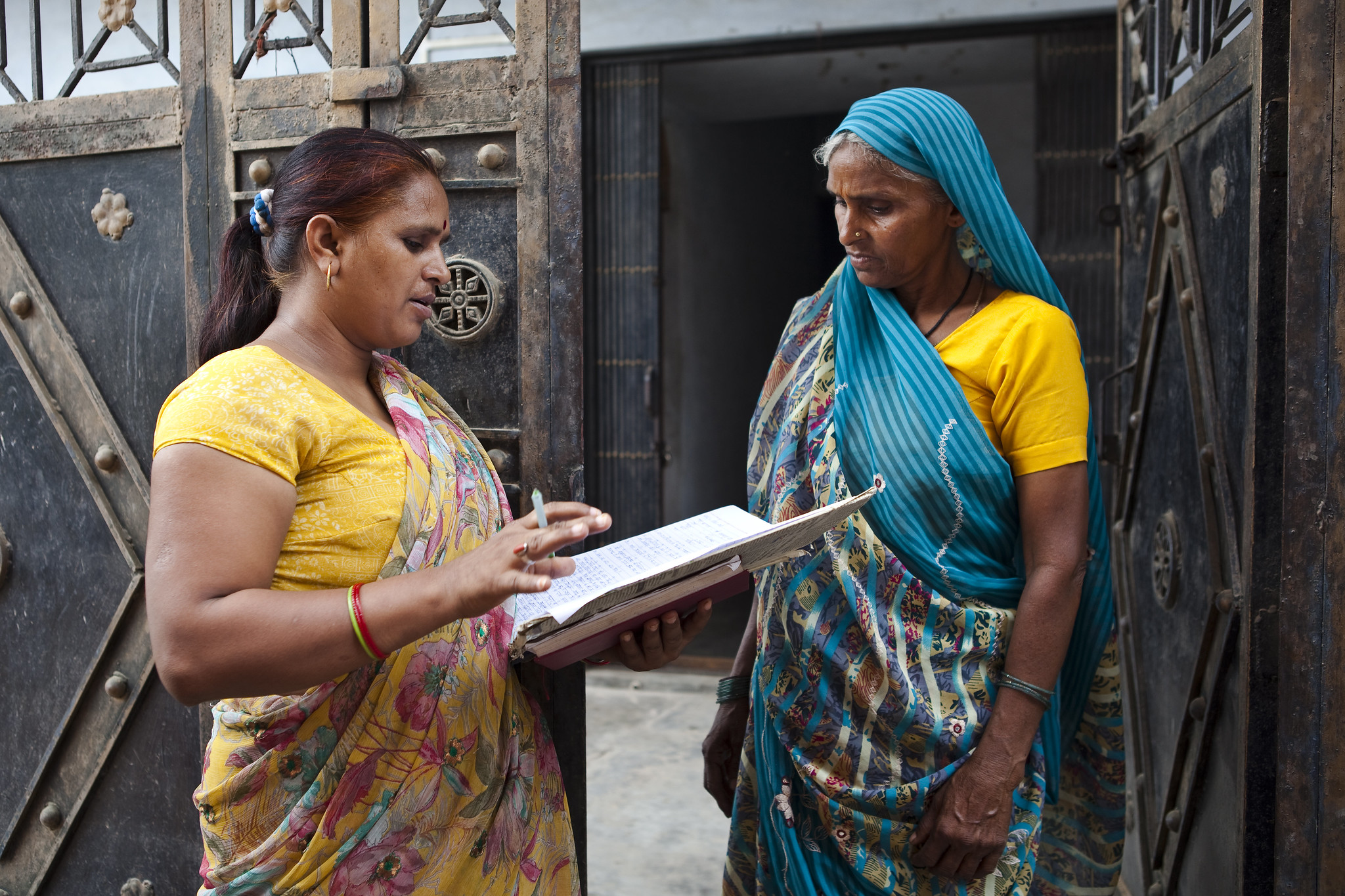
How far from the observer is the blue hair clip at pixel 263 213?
1.50m

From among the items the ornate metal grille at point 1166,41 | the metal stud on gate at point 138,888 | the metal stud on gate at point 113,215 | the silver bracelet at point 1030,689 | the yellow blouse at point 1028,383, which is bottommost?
the metal stud on gate at point 138,888

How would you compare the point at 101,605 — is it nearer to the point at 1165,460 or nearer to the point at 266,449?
the point at 266,449

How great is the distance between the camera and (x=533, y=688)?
1804 millimetres

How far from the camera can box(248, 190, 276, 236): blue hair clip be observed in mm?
1502

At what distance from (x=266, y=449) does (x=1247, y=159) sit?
1872 millimetres

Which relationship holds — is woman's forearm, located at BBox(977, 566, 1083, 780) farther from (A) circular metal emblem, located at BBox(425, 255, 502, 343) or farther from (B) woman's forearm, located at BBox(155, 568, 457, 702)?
(A) circular metal emblem, located at BBox(425, 255, 502, 343)

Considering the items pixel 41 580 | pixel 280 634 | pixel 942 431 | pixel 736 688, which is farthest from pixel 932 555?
pixel 41 580

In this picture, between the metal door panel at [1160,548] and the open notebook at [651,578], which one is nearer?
the open notebook at [651,578]

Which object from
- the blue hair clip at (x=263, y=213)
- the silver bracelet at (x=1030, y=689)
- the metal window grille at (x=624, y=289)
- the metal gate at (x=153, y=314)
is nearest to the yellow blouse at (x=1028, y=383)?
the silver bracelet at (x=1030, y=689)

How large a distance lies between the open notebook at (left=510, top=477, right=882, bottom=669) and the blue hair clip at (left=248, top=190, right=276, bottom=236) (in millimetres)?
683

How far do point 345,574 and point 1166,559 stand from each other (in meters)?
2.03

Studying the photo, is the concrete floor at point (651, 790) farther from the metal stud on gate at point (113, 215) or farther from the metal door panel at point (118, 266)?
the metal stud on gate at point (113, 215)

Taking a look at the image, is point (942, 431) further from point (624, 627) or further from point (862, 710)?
point (624, 627)

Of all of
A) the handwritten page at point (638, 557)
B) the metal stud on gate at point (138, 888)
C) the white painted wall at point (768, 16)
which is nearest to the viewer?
the handwritten page at point (638, 557)
